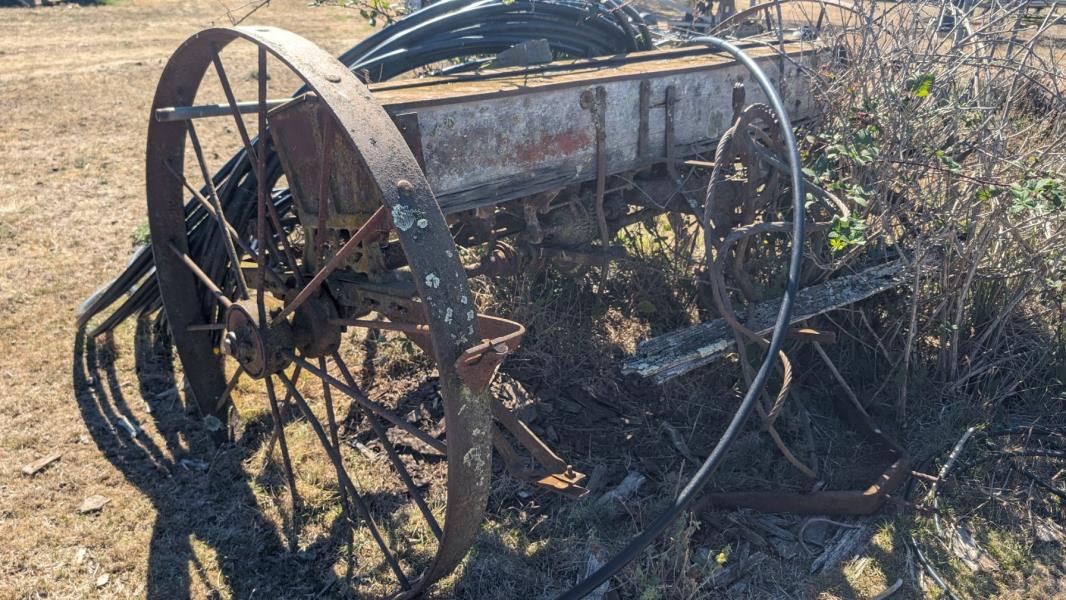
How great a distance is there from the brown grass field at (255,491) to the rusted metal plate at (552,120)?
0.95 m

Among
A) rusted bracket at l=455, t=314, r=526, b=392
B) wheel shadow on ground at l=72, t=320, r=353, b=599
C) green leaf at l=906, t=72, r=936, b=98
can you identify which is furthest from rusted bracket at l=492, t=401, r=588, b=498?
green leaf at l=906, t=72, r=936, b=98

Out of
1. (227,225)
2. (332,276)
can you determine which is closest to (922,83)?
(332,276)

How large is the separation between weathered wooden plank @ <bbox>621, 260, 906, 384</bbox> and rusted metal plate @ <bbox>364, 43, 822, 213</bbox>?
0.82 m

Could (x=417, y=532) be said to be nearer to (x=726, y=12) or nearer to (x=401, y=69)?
(x=401, y=69)

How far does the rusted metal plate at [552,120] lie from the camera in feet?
9.50

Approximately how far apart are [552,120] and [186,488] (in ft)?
7.87

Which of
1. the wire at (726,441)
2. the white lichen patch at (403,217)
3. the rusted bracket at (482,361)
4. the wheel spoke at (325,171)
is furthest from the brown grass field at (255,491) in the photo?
the white lichen patch at (403,217)

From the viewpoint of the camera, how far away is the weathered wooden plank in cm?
332

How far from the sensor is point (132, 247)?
5.51 meters

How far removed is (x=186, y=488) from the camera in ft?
12.0

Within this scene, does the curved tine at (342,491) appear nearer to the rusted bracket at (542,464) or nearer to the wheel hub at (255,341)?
the wheel hub at (255,341)

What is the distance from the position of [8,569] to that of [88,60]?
9.57 metres

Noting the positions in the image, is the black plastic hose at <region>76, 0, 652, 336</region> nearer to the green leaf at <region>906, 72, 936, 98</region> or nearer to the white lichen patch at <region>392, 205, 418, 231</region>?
the green leaf at <region>906, 72, 936, 98</region>

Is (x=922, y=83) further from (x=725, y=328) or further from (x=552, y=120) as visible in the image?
(x=552, y=120)
